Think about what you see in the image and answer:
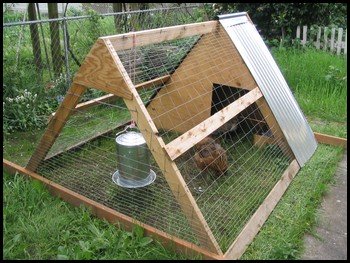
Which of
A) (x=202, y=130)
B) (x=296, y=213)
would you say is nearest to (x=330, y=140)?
(x=296, y=213)

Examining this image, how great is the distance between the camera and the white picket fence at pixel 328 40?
741 centimetres

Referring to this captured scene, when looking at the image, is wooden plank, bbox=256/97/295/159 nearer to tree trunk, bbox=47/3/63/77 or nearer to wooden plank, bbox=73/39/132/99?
wooden plank, bbox=73/39/132/99

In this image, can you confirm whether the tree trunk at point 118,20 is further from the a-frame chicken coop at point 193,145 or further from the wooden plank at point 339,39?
the wooden plank at point 339,39

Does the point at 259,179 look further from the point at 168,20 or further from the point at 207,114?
the point at 168,20

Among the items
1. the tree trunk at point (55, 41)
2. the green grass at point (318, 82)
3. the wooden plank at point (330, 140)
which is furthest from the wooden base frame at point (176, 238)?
the tree trunk at point (55, 41)

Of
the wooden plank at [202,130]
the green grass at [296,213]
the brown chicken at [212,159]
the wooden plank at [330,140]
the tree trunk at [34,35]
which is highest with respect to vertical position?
the tree trunk at [34,35]

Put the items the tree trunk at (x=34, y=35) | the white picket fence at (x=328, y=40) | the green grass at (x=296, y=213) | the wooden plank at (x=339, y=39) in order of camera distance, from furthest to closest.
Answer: the white picket fence at (x=328, y=40)
the wooden plank at (x=339, y=39)
the tree trunk at (x=34, y=35)
the green grass at (x=296, y=213)

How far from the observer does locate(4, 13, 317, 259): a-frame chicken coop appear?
7.85 feet

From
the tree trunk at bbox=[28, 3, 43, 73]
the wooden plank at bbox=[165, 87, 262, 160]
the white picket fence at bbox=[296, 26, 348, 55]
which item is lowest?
the white picket fence at bbox=[296, 26, 348, 55]

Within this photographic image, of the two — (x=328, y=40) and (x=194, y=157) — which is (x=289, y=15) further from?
(x=194, y=157)

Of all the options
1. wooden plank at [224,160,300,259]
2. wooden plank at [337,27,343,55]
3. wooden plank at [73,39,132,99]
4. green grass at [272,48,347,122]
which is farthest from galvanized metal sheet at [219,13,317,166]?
wooden plank at [337,27,343,55]

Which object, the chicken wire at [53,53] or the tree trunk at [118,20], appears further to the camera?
the tree trunk at [118,20]

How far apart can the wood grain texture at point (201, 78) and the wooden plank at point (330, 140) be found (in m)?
1.12

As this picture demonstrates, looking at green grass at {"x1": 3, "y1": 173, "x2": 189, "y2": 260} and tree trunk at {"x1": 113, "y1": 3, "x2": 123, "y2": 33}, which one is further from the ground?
tree trunk at {"x1": 113, "y1": 3, "x2": 123, "y2": 33}
